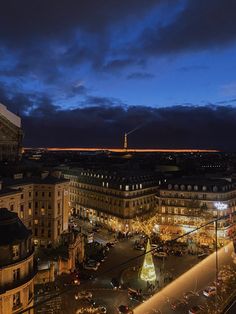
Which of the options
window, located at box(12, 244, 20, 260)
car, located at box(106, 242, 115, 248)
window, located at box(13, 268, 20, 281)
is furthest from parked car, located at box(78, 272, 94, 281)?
window, located at box(12, 244, 20, 260)

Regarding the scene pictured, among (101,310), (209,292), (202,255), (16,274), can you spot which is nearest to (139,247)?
(202,255)

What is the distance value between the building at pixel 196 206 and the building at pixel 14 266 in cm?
4801

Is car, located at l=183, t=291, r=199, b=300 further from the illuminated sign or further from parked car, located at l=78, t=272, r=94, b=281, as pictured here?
the illuminated sign

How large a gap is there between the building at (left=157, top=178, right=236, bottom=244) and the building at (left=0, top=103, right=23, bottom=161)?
39128 mm

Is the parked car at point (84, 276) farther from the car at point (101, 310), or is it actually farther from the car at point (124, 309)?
the car at point (124, 309)

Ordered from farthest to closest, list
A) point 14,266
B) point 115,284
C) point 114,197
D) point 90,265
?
1. point 114,197
2. point 90,265
3. point 115,284
4. point 14,266

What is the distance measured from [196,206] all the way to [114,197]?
20.6 m

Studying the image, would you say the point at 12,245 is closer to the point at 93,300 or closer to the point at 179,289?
the point at 93,300

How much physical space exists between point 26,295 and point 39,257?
94.5 feet

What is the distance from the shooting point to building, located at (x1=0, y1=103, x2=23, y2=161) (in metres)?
87.9

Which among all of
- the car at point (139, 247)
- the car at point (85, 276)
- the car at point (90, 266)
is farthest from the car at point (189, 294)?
the car at point (139, 247)

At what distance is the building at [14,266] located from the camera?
26172 millimetres

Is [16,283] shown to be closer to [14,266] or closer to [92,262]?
[14,266]

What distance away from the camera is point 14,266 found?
26.6m
